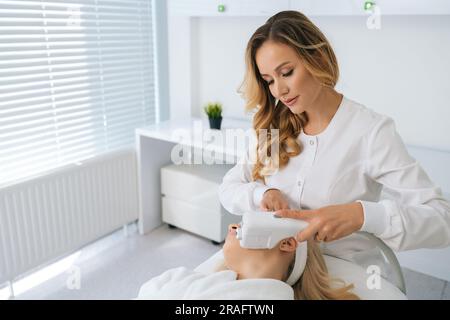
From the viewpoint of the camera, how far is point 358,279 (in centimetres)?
115

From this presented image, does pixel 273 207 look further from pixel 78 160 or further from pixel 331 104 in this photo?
pixel 78 160

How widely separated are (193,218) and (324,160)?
5.29 feet

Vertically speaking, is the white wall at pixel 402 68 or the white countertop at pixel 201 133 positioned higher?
the white wall at pixel 402 68

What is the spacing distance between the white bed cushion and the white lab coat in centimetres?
5

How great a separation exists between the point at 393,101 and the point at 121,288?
1.75 metres

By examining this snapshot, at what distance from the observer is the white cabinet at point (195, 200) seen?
2.56m

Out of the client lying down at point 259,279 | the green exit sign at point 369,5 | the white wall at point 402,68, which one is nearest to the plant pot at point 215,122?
the white wall at point 402,68

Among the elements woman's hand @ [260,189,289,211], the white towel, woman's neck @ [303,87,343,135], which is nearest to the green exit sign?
woman's neck @ [303,87,343,135]

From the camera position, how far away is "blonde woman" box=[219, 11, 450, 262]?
3.31ft

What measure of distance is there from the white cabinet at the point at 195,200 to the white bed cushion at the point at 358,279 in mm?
1275

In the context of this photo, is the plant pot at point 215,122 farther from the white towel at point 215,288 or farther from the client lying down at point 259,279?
the white towel at point 215,288

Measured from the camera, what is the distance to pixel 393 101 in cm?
227

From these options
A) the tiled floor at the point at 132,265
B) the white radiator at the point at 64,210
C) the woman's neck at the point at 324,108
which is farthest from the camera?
the tiled floor at the point at 132,265

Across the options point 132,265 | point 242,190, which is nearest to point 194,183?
point 132,265
